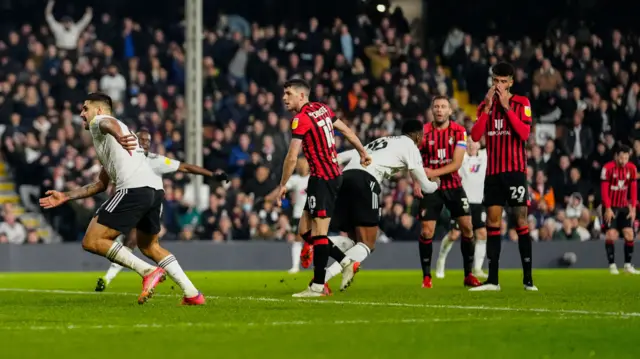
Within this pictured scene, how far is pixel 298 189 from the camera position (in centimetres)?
2311

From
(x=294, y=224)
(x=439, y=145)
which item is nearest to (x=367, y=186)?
(x=439, y=145)

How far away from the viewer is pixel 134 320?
949cm

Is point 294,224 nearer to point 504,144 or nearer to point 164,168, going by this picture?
point 504,144

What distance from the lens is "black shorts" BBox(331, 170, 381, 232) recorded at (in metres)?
13.9

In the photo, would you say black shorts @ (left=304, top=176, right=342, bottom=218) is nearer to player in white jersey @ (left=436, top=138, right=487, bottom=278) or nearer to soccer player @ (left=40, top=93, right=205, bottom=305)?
soccer player @ (left=40, top=93, right=205, bottom=305)

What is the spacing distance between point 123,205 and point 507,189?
4.50 meters

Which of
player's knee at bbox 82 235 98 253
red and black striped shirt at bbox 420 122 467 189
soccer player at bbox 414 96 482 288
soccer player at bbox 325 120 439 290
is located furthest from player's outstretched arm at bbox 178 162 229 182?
red and black striped shirt at bbox 420 122 467 189

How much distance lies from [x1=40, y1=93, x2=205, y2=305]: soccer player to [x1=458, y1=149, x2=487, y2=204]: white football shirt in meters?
9.07

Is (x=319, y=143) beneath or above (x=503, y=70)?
beneath

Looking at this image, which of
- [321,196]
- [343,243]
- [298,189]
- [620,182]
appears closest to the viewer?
[321,196]

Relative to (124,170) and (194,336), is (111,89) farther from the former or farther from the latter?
(194,336)

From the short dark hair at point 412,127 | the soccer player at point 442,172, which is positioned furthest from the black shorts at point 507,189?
the short dark hair at point 412,127

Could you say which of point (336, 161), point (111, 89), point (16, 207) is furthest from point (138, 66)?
point (336, 161)

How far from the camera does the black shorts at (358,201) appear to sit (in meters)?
13.9
